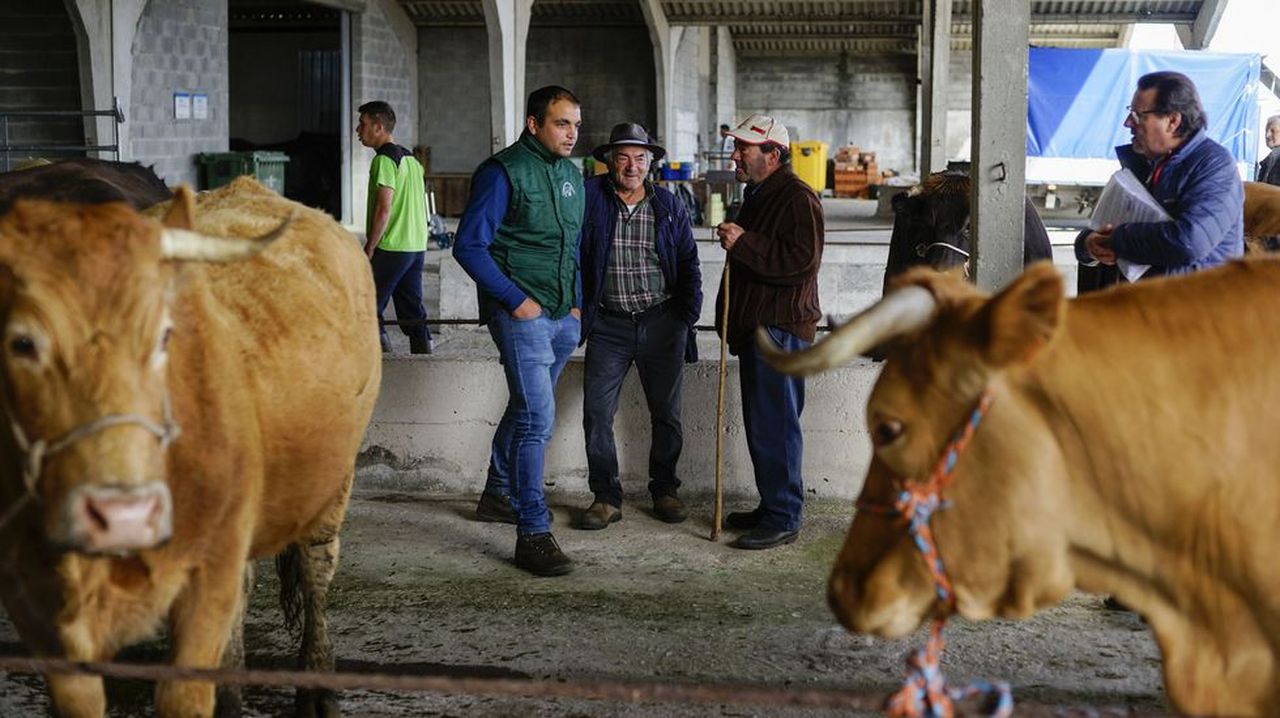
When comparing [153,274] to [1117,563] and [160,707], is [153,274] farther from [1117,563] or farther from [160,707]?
[1117,563]

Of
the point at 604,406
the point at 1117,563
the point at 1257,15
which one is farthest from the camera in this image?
the point at 1257,15

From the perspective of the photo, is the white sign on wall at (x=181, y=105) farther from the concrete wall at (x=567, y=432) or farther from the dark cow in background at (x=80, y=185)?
the concrete wall at (x=567, y=432)

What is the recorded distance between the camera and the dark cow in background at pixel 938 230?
684cm

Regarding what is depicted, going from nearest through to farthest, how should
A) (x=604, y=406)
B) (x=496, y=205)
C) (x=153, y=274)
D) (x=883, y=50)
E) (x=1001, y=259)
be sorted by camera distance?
(x=153, y=274) < (x=496, y=205) < (x=1001, y=259) < (x=604, y=406) < (x=883, y=50)

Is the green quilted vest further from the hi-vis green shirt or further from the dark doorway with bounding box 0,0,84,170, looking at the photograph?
the dark doorway with bounding box 0,0,84,170

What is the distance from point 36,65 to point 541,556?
12076mm

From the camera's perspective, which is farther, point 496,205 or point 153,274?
point 496,205

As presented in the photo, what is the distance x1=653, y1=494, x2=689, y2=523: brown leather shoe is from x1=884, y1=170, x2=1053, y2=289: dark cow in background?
1.55 metres

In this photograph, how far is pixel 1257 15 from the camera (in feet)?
115

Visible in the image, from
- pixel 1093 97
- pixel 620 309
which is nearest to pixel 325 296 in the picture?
pixel 620 309

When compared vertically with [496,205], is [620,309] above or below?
below

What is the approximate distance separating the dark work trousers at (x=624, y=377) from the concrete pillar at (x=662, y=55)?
1847 centimetres

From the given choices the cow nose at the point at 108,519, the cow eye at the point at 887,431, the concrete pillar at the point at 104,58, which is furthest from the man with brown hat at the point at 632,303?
the concrete pillar at the point at 104,58

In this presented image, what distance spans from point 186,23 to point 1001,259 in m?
13.7
